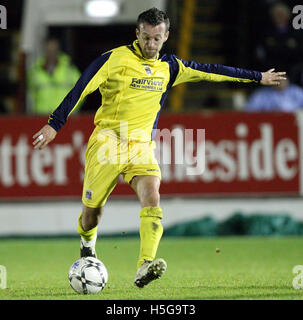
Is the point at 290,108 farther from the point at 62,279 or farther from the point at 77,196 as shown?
the point at 62,279

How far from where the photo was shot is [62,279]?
7.64 m

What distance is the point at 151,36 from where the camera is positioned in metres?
6.78

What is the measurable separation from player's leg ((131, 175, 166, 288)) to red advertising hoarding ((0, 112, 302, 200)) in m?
4.81

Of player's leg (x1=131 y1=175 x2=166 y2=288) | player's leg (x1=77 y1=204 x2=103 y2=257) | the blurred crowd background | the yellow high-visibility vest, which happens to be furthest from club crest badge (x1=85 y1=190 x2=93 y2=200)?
the yellow high-visibility vest

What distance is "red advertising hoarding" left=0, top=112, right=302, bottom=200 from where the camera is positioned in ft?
38.1

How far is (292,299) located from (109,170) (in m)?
1.91

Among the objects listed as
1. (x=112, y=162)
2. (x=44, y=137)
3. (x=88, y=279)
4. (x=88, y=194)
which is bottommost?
(x=88, y=279)

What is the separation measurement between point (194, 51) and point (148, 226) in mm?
10768

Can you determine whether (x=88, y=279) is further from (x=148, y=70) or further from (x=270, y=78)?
Answer: (x=270, y=78)

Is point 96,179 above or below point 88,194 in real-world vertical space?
above

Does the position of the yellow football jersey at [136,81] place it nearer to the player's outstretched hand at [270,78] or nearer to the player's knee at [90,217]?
the player's outstretched hand at [270,78]
